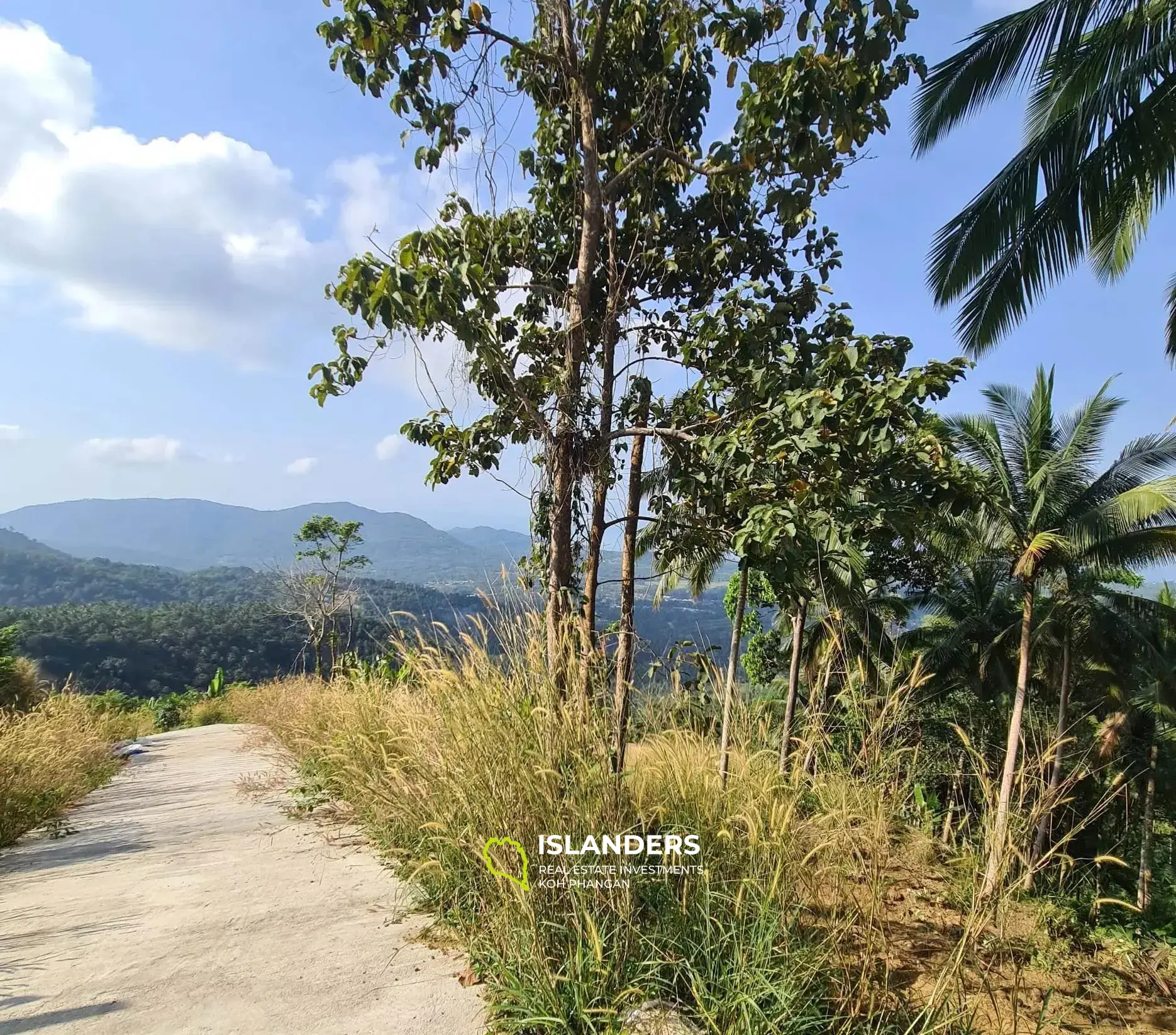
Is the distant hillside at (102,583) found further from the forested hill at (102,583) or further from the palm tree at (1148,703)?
the palm tree at (1148,703)

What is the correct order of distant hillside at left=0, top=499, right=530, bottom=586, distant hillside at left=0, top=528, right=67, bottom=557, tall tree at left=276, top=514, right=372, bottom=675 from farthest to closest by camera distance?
distant hillside at left=0, top=528, right=67, bottom=557
tall tree at left=276, top=514, right=372, bottom=675
distant hillside at left=0, top=499, right=530, bottom=586

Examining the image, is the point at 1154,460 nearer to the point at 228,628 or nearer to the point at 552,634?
the point at 552,634

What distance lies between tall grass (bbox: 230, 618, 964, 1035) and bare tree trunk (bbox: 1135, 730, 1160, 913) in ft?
41.0

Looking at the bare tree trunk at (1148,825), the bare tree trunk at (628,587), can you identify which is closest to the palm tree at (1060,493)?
the bare tree trunk at (1148,825)

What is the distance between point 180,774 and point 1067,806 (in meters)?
7.52

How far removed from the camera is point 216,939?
9.02 ft

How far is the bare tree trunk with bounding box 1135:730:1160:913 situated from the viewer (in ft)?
40.1

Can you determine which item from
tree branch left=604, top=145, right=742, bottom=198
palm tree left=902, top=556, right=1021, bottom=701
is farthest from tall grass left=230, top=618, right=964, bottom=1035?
palm tree left=902, top=556, right=1021, bottom=701

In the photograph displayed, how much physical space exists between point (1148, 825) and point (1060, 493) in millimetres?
7844

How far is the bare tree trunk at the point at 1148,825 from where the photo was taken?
12227 mm

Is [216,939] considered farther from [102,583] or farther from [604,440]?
[102,583]

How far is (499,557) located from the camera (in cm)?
376
